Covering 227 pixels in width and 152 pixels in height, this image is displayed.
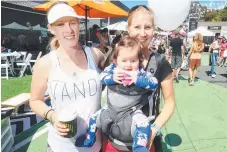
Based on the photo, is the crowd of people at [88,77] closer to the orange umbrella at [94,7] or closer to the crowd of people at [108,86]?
the crowd of people at [108,86]

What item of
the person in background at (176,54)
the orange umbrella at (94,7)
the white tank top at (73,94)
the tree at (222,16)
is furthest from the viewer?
the tree at (222,16)

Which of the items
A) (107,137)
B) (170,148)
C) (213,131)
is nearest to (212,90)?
(213,131)

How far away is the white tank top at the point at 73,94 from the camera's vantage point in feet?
5.39

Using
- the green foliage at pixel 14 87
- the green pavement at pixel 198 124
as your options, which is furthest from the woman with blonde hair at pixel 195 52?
the green foliage at pixel 14 87

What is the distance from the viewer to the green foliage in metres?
7.24

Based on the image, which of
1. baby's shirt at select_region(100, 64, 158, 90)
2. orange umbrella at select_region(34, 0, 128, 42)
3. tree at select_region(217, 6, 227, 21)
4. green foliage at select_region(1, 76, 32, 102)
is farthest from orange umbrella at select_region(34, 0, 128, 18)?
tree at select_region(217, 6, 227, 21)

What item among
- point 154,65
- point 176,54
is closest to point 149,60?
point 154,65

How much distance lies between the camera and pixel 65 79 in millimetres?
1649

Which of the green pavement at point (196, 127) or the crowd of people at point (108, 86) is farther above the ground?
the crowd of people at point (108, 86)

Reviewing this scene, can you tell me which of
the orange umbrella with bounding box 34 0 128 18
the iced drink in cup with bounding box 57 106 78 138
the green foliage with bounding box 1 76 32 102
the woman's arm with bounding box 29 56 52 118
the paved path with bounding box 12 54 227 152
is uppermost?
the orange umbrella with bounding box 34 0 128 18

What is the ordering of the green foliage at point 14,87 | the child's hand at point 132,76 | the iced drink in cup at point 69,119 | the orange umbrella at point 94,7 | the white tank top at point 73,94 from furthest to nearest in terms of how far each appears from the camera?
1. the green foliage at point 14,87
2. the orange umbrella at point 94,7
3. the white tank top at point 73,94
4. the child's hand at point 132,76
5. the iced drink in cup at point 69,119

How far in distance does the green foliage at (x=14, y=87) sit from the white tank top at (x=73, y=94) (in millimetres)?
5620

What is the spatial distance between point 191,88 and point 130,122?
7.07 meters

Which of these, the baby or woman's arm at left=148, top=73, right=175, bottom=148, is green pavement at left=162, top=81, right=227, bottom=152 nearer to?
woman's arm at left=148, top=73, right=175, bottom=148
